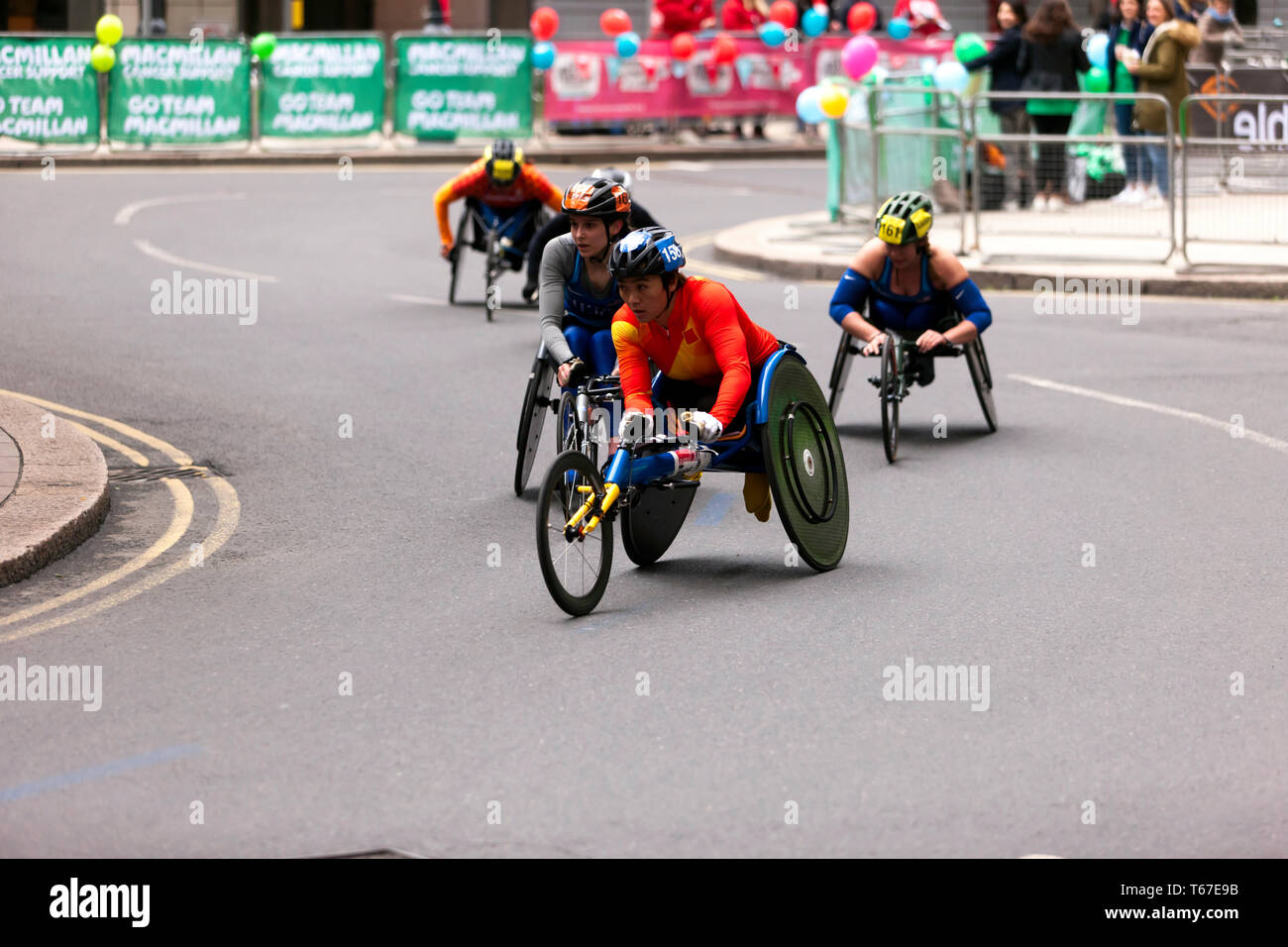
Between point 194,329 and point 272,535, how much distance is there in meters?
6.31

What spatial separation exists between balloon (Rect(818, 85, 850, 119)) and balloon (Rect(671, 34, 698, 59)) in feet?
30.8

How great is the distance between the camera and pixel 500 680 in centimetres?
662

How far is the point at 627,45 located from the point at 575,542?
75.2ft

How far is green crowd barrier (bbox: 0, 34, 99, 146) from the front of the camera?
2730 centimetres

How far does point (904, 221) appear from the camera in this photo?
34.9 feet

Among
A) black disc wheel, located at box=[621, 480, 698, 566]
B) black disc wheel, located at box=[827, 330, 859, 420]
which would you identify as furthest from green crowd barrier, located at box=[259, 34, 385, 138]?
black disc wheel, located at box=[621, 480, 698, 566]

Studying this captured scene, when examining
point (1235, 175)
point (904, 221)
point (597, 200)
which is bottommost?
point (904, 221)

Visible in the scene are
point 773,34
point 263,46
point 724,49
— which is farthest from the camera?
point 773,34

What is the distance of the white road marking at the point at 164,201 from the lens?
70.6 ft

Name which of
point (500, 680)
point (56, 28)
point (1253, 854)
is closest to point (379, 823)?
point (500, 680)

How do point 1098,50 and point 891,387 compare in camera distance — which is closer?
point 891,387

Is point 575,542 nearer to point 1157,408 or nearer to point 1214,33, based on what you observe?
point 1157,408

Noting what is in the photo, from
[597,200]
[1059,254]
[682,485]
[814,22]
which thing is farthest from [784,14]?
[682,485]

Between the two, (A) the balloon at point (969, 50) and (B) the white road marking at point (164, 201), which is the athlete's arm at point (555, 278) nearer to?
(B) the white road marking at point (164, 201)
